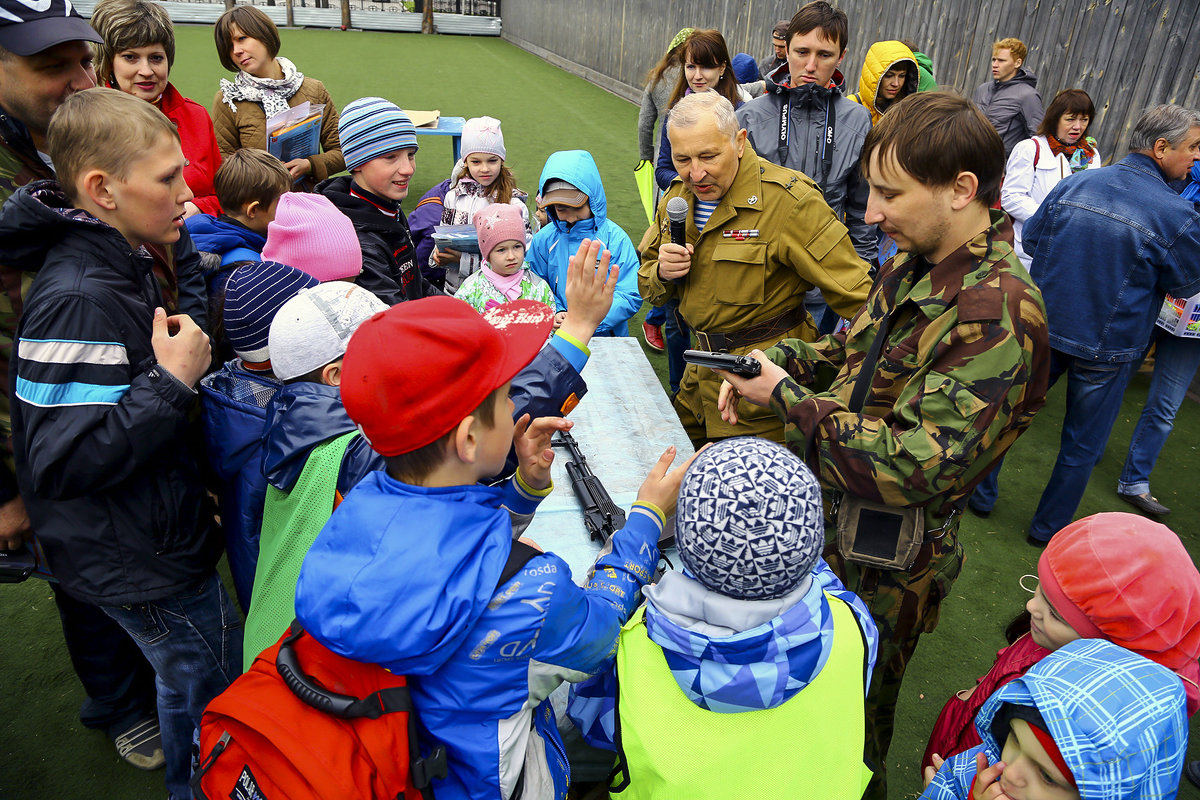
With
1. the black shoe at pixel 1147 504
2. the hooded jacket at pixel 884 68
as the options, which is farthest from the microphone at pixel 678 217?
the black shoe at pixel 1147 504

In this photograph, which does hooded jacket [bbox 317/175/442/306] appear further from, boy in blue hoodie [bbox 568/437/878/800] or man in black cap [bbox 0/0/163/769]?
boy in blue hoodie [bbox 568/437/878/800]

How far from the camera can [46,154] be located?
227 cm

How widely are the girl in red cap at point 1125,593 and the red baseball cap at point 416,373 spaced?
54.5 inches

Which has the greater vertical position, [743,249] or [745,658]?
[743,249]

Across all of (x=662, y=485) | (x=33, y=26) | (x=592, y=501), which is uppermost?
(x=33, y=26)

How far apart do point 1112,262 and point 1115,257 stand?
0.02 meters

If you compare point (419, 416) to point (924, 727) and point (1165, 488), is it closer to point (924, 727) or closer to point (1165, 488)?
point (924, 727)

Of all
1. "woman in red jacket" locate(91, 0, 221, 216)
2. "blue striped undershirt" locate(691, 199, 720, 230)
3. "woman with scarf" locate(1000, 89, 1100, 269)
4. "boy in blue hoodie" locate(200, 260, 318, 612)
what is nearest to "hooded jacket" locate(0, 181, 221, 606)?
"boy in blue hoodie" locate(200, 260, 318, 612)

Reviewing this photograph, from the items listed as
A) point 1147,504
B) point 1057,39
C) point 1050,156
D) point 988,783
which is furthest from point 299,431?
point 1057,39

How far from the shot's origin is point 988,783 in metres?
1.46

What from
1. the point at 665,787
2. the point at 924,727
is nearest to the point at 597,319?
the point at 665,787

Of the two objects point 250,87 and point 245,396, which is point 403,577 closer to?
point 245,396

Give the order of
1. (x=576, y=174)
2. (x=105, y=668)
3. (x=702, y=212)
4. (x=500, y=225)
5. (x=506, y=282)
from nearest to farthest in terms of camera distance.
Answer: (x=105, y=668)
(x=702, y=212)
(x=500, y=225)
(x=506, y=282)
(x=576, y=174)

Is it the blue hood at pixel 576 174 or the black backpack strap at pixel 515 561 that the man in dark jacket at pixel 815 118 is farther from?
the black backpack strap at pixel 515 561
